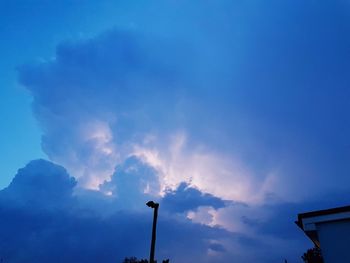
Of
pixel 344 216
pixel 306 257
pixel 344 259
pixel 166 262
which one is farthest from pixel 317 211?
pixel 306 257

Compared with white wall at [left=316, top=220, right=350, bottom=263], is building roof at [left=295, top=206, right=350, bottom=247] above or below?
above

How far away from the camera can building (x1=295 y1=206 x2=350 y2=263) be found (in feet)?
28.9

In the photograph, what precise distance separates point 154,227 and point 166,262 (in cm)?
242

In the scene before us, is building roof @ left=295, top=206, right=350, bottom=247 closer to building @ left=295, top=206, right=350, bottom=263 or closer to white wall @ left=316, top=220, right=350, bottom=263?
building @ left=295, top=206, right=350, bottom=263

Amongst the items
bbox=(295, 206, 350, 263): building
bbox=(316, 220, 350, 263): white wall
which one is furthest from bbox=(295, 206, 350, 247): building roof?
bbox=(316, 220, 350, 263): white wall

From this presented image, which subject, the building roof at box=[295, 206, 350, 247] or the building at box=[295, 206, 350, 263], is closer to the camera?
the building at box=[295, 206, 350, 263]

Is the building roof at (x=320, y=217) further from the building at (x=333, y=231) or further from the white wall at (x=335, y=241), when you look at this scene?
the white wall at (x=335, y=241)

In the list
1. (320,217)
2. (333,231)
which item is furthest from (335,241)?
(320,217)

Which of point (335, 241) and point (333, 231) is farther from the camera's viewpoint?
point (333, 231)

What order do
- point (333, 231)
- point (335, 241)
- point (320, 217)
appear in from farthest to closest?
point (320, 217) → point (333, 231) → point (335, 241)

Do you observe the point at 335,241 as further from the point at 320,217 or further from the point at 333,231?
the point at 320,217

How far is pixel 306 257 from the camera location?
63.1 metres

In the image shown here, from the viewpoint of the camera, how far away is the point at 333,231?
9.16 metres

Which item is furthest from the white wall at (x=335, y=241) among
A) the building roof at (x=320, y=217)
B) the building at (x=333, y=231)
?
the building roof at (x=320, y=217)
